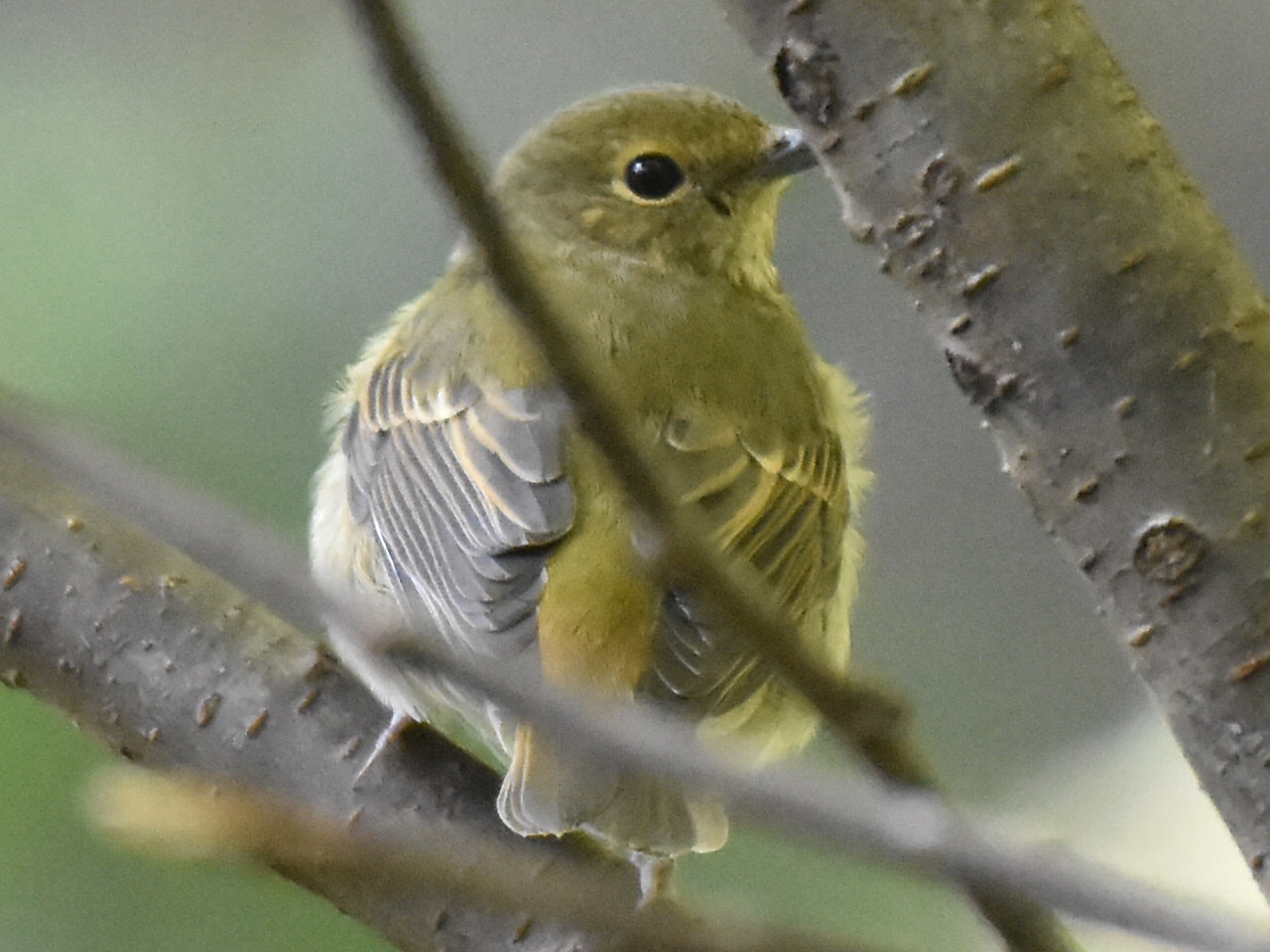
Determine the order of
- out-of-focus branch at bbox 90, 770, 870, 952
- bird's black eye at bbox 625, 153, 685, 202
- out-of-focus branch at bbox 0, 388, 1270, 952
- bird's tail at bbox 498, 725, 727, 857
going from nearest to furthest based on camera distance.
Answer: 1. out-of-focus branch at bbox 90, 770, 870, 952
2. bird's tail at bbox 498, 725, 727, 857
3. out-of-focus branch at bbox 0, 388, 1270, 952
4. bird's black eye at bbox 625, 153, 685, 202

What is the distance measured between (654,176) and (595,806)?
1.38 metres

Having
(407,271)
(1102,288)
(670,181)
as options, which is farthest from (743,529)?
(407,271)

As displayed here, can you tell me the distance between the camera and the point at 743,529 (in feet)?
8.16

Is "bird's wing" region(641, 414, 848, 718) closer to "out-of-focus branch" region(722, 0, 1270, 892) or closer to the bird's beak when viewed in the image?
the bird's beak

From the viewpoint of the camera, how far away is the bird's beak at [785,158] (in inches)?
113

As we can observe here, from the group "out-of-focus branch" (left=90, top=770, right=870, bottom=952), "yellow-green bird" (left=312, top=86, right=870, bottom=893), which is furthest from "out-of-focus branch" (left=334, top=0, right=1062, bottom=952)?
"yellow-green bird" (left=312, top=86, right=870, bottom=893)

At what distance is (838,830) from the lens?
0.70 m

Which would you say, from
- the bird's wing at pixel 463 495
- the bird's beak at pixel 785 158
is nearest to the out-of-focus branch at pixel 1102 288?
the bird's wing at pixel 463 495

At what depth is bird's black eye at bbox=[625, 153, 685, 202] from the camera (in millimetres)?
2971

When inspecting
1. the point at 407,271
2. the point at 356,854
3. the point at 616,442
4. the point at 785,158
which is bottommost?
the point at 356,854

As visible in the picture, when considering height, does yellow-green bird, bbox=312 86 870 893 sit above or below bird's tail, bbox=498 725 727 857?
above

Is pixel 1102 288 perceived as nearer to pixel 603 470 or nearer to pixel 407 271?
pixel 603 470

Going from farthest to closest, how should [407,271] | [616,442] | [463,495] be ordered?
[407,271] < [463,495] < [616,442]

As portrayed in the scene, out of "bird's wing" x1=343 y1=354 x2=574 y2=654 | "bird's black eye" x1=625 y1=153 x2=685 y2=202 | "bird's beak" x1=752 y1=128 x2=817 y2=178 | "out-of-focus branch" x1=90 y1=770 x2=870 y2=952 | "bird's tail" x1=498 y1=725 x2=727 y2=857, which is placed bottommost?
"bird's tail" x1=498 y1=725 x2=727 y2=857
